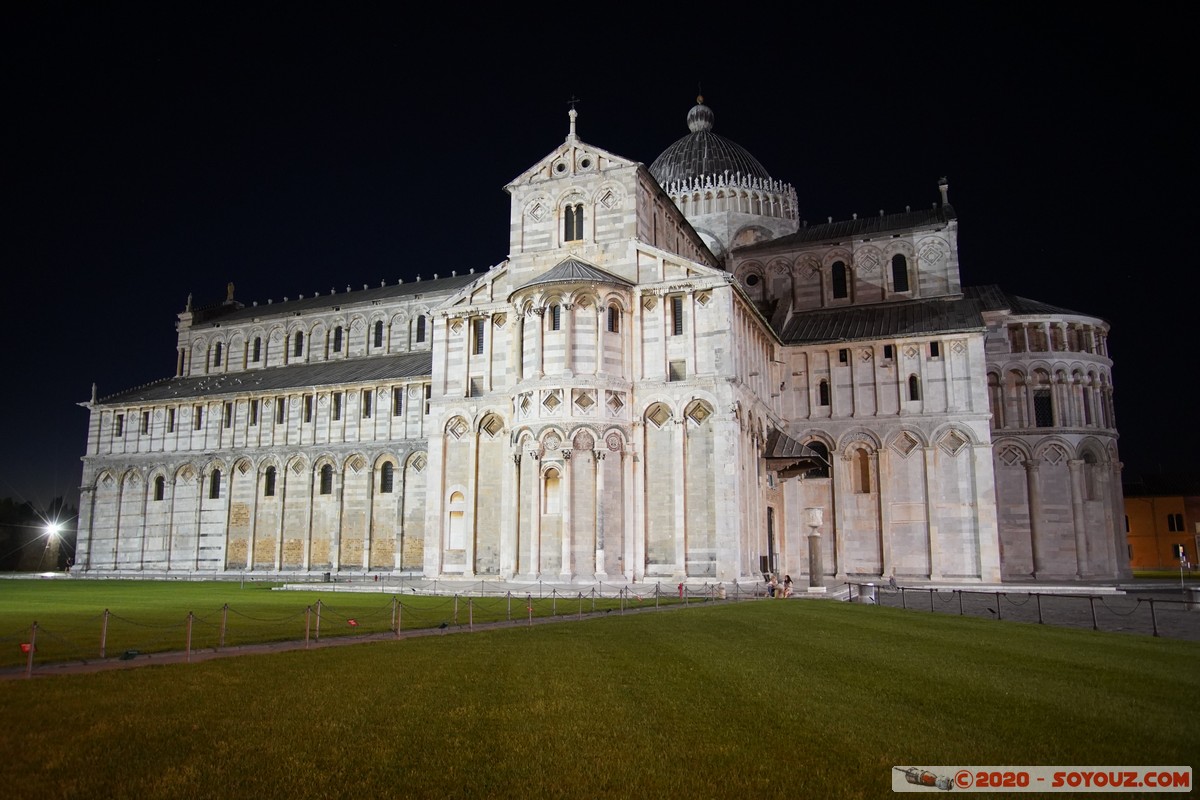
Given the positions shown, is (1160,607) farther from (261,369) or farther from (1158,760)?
(261,369)

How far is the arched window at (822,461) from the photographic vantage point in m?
41.1

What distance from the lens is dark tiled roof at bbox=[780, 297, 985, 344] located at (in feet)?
146

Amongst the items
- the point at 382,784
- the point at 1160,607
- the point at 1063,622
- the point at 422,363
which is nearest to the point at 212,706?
the point at 382,784

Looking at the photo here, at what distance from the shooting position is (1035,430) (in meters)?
47.8

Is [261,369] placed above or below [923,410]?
above

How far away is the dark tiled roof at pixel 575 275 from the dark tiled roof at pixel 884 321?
14273 mm

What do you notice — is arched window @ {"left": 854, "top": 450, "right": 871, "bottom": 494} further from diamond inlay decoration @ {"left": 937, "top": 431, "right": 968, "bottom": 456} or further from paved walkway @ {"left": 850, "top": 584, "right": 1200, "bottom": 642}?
paved walkway @ {"left": 850, "top": 584, "right": 1200, "bottom": 642}

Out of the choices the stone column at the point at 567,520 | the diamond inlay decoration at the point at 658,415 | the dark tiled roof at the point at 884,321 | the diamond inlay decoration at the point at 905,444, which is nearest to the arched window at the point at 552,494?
the stone column at the point at 567,520

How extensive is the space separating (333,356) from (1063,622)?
52452 mm

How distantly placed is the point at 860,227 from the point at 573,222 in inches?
851

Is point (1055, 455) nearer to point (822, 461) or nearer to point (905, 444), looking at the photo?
point (905, 444)

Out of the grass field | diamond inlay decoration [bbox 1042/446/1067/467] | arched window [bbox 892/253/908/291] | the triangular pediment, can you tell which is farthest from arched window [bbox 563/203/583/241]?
diamond inlay decoration [bbox 1042/446/1067/467]

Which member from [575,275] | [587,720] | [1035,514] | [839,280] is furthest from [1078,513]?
[587,720]

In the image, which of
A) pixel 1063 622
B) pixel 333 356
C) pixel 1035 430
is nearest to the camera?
pixel 1063 622
